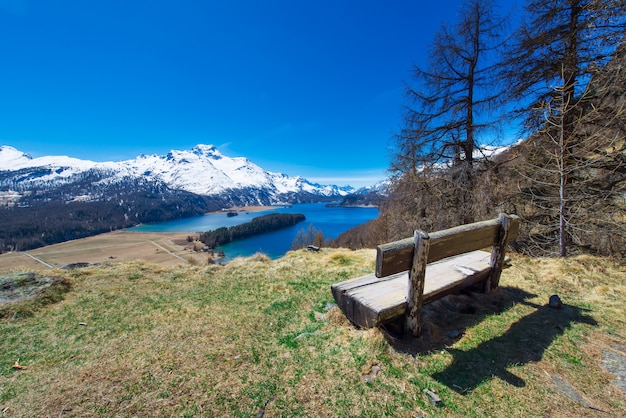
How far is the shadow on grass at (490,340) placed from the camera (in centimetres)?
303

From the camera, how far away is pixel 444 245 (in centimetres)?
369

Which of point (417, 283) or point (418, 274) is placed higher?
point (418, 274)

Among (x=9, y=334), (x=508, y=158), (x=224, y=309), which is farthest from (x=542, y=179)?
(x=9, y=334)

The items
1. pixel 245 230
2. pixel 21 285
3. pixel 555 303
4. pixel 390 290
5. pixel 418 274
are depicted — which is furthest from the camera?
pixel 245 230

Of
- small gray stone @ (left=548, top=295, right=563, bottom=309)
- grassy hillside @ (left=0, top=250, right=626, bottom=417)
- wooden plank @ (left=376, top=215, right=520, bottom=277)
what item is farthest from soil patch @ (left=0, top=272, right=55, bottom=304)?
small gray stone @ (left=548, top=295, right=563, bottom=309)

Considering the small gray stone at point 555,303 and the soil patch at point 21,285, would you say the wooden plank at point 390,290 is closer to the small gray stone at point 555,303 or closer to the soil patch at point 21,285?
the small gray stone at point 555,303

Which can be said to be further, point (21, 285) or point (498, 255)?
point (21, 285)

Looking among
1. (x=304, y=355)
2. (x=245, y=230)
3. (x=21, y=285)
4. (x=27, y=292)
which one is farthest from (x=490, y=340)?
(x=245, y=230)

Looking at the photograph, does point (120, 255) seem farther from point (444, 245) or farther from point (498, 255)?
point (498, 255)

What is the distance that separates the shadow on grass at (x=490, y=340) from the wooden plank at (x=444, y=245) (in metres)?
1.19

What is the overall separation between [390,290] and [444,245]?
1113mm

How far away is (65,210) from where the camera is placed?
188 m

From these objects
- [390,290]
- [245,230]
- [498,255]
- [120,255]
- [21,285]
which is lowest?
[120,255]

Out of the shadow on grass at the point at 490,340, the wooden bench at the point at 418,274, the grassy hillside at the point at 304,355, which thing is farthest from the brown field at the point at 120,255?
the shadow on grass at the point at 490,340
